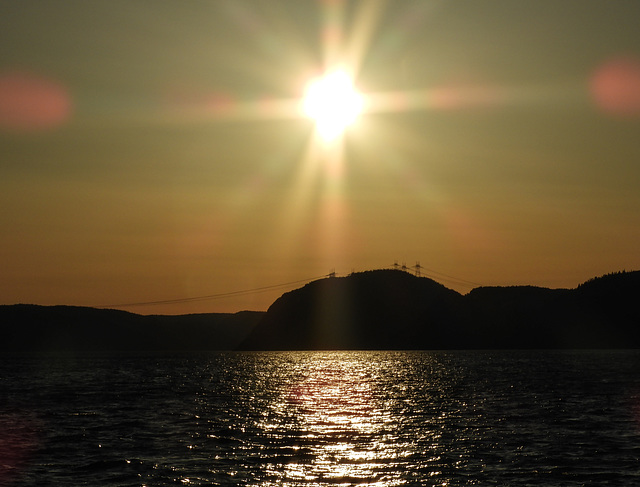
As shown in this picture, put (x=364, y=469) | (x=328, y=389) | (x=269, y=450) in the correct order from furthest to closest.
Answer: (x=328, y=389) → (x=269, y=450) → (x=364, y=469)

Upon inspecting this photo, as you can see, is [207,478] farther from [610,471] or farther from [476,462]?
[610,471]

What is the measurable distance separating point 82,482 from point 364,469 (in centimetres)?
1479

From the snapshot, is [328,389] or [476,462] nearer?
[476,462]

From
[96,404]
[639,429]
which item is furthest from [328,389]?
[639,429]

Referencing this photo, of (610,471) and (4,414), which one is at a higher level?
(4,414)

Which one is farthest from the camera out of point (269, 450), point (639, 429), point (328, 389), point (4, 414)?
point (328, 389)

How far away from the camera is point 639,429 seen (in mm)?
60969

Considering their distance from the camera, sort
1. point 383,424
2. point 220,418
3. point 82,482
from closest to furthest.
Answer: point 82,482 < point 383,424 < point 220,418

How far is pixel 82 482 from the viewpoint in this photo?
41.1 meters

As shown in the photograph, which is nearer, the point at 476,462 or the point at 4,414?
the point at 476,462

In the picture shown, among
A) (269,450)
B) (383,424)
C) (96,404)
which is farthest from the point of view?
(96,404)

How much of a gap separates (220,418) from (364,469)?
108 feet

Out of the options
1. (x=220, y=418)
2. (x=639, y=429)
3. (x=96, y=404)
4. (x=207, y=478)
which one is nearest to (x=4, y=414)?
(x=96, y=404)

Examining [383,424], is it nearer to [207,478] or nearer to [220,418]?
[220,418]
